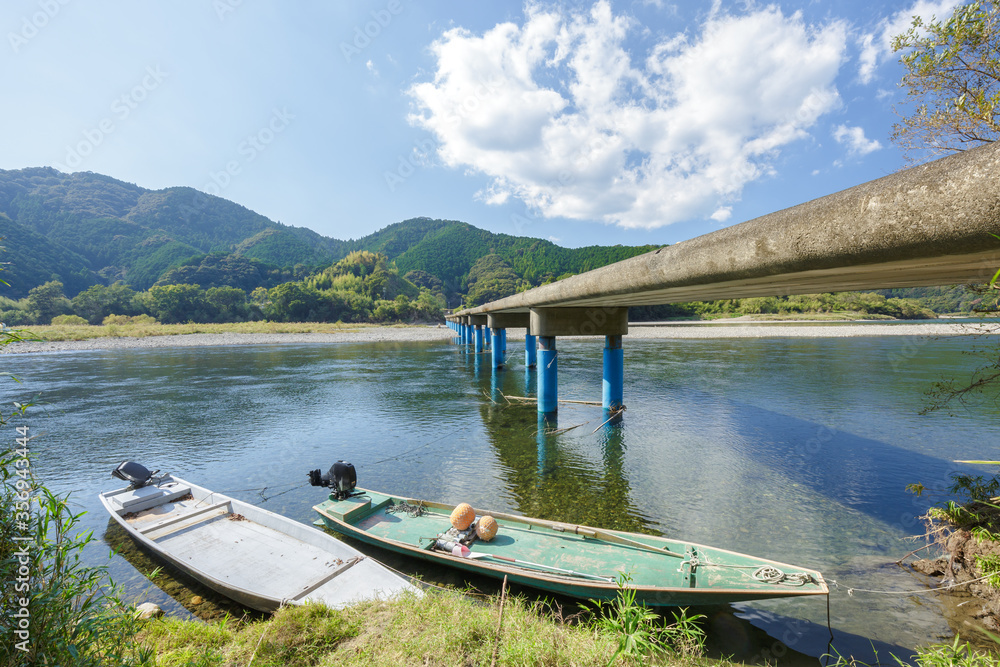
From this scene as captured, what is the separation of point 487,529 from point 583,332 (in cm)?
1192

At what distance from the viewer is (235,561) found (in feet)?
24.5

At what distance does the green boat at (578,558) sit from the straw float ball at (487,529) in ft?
0.36

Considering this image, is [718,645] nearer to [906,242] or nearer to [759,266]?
[759,266]

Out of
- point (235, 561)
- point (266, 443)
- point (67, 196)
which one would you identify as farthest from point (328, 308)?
point (67, 196)

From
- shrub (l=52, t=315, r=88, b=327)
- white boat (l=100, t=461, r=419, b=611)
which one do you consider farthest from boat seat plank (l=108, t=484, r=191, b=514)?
shrub (l=52, t=315, r=88, b=327)

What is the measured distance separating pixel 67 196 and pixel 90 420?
783 feet

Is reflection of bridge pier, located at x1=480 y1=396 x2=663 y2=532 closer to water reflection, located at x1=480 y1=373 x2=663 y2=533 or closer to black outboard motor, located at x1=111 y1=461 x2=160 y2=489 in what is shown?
water reflection, located at x1=480 y1=373 x2=663 y2=533

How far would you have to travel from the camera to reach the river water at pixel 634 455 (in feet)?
23.9

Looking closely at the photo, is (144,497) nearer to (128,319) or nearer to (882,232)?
(882,232)

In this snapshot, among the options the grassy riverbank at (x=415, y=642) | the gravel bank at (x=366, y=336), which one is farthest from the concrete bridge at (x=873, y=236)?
the gravel bank at (x=366, y=336)

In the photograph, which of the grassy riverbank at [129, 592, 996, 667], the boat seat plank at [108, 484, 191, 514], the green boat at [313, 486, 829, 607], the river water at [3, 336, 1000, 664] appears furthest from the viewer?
the boat seat plank at [108, 484, 191, 514]

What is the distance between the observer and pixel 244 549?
784cm

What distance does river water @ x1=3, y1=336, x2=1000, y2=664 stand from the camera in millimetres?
7270

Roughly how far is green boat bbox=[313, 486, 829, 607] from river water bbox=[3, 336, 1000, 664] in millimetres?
824
